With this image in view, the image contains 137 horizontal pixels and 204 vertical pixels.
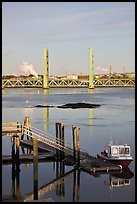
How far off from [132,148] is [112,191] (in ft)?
28.2

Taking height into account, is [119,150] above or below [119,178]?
above

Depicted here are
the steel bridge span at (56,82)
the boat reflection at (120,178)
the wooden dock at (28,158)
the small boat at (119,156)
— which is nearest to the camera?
the boat reflection at (120,178)

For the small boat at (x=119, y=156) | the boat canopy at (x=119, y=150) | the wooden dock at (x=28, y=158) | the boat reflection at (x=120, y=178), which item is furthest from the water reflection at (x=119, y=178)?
the wooden dock at (x=28, y=158)

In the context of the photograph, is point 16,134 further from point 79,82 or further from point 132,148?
point 79,82

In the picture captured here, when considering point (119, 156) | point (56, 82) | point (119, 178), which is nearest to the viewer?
point (119, 178)

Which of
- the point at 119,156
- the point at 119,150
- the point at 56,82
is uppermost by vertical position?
the point at 56,82

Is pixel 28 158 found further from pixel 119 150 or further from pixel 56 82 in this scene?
pixel 56 82

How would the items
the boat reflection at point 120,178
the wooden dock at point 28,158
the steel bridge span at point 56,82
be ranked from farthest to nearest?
the steel bridge span at point 56,82 → the wooden dock at point 28,158 → the boat reflection at point 120,178

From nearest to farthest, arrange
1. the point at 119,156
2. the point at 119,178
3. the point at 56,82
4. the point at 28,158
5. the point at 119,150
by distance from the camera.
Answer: the point at 119,178
the point at 119,156
the point at 119,150
the point at 28,158
the point at 56,82

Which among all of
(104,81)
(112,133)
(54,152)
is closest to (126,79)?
(104,81)

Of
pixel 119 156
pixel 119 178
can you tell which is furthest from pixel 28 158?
pixel 119 178

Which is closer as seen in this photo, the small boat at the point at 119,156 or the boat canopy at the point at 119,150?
the small boat at the point at 119,156

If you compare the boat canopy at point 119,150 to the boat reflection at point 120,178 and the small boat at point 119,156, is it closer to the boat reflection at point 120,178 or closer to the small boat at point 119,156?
the small boat at point 119,156

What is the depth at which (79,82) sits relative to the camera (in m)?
141
